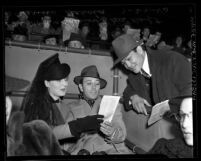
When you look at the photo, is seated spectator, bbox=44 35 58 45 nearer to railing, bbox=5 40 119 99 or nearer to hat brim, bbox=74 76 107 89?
railing, bbox=5 40 119 99

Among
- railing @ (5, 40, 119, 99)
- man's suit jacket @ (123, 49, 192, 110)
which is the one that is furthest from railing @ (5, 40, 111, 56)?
man's suit jacket @ (123, 49, 192, 110)

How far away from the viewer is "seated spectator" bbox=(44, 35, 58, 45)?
200 centimetres

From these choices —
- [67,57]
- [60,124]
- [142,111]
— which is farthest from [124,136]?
[67,57]

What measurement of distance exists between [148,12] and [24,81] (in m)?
0.74

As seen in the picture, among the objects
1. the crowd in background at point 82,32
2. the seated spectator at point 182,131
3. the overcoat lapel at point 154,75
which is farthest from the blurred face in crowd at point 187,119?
the crowd in background at point 82,32

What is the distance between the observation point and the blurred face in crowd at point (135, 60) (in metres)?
2.02

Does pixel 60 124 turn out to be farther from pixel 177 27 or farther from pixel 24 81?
pixel 177 27

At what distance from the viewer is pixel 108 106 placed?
6.64 feet

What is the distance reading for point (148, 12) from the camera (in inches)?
78.0

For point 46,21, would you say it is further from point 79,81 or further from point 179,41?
point 179,41

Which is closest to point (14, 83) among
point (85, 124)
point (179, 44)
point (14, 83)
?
point (14, 83)

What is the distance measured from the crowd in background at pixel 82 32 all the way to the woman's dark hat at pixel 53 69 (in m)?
0.09

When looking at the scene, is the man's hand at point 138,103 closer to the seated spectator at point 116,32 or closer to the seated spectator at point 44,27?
the seated spectator at point 116,32

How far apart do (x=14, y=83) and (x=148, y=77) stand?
2.33 feet
